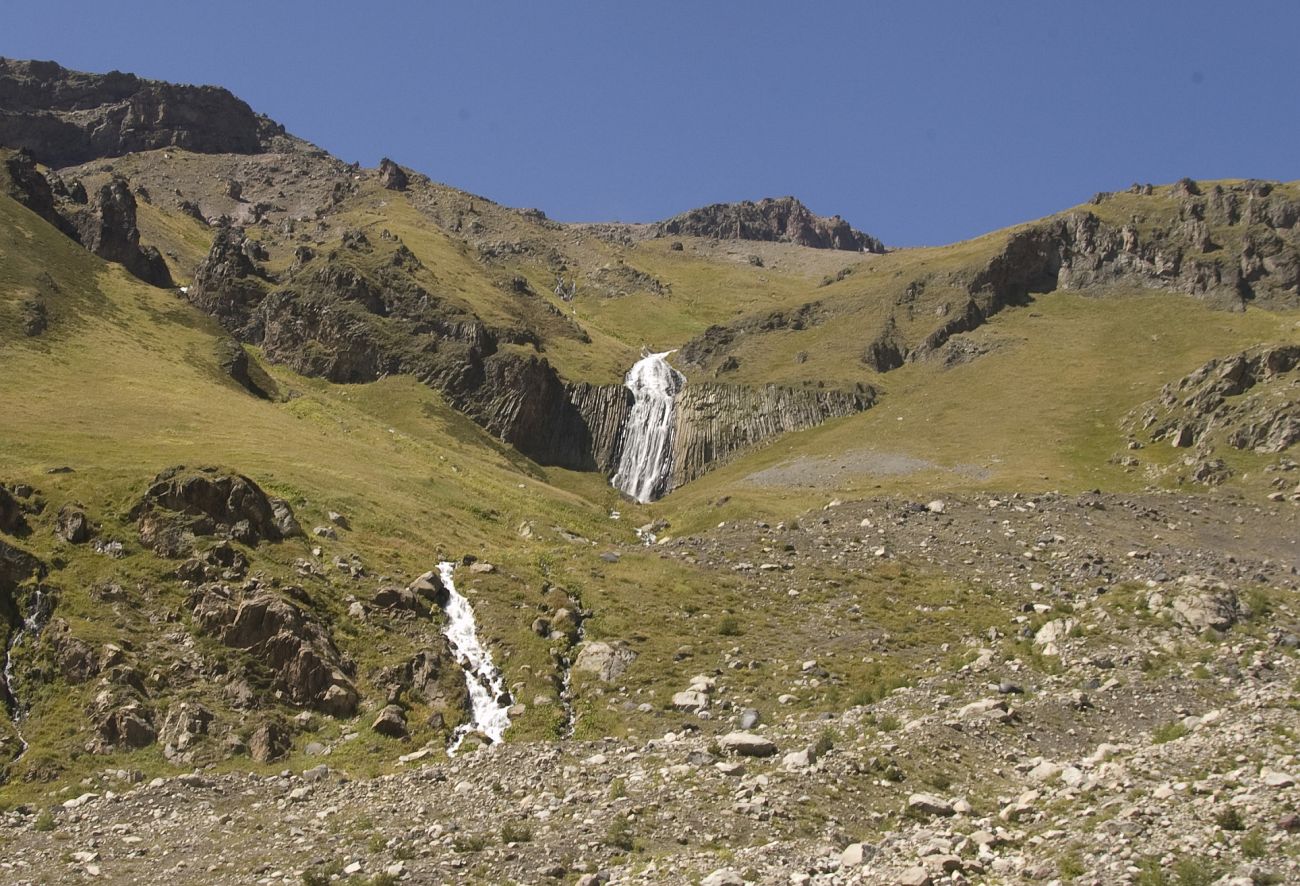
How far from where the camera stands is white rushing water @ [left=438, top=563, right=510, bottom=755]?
35.9 m

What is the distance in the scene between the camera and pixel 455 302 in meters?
130

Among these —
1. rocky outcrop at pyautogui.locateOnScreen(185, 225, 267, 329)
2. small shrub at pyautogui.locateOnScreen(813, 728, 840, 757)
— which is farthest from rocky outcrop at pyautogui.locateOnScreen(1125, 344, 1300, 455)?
rocky outcrop at pyautogui.locateOnScreen(185, 225, 267, 329)

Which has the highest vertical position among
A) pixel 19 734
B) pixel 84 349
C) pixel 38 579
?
pixel 84 349

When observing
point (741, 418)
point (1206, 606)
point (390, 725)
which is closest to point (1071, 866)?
point (1206, 606)

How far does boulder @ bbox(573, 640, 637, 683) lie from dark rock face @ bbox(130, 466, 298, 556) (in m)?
15.6

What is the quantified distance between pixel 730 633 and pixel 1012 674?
1211cm

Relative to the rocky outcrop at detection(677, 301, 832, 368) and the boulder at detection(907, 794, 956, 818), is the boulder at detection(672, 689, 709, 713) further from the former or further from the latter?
the rocky outcrop at detection(677, 301, 832, 368)

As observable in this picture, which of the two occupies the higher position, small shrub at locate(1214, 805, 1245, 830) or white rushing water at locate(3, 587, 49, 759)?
small shrub at locate(1214, 805, 1245, 830)

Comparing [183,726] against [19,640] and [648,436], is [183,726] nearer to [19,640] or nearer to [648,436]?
[19,640]

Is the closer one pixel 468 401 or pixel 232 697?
pixel 232 697

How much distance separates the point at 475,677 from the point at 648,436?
78108 millimetres

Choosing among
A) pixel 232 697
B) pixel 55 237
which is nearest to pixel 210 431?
pixel 232 697

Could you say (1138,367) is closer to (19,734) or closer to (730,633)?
(730,633)

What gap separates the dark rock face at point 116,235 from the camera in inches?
4734
